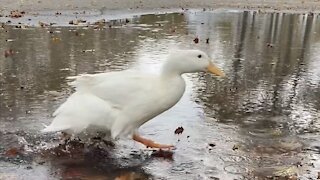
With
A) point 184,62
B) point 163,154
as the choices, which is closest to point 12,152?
point 163,154

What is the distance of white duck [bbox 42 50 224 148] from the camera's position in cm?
496

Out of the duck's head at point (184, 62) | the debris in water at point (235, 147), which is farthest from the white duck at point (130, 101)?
the debris in water at point (235, 147)

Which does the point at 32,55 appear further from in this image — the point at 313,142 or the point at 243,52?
the point at 313,142

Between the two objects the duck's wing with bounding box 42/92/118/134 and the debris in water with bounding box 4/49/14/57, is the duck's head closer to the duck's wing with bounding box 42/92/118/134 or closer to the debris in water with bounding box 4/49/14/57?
the duck's wing with bounding box 42/92/118/134

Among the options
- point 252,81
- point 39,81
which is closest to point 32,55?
point 39,81

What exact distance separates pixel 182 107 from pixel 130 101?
203cm

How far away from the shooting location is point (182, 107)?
6957 mm

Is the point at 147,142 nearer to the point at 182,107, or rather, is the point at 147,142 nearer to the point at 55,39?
the point at 182,107

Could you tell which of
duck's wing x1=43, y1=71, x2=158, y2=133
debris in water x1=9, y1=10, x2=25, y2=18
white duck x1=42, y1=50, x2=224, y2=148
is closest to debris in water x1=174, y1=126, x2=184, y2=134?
white duck x1=42, y1=50, x2=224, y2=148

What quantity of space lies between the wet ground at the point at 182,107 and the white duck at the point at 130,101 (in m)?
0.31

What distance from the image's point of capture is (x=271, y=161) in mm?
5047

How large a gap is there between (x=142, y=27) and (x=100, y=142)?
32.0 ft

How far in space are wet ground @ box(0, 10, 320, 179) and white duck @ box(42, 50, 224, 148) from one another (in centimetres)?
31

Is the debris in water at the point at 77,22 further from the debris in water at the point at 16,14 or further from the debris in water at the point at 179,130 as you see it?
the debris in water at the point at 179,130
